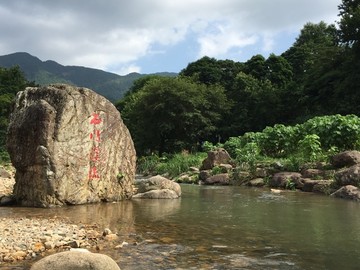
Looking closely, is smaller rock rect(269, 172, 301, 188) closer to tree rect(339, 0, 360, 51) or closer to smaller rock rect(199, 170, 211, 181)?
smaller rock rect(199, 170, 211, 181)

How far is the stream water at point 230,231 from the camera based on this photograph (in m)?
6.35

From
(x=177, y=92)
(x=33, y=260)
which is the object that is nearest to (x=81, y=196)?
(x=33, y=260)

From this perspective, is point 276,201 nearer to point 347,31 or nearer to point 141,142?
point 347,31

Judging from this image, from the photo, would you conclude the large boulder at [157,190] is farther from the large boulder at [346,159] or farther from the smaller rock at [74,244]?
the smaller rock at [74,244]

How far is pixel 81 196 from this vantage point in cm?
1227

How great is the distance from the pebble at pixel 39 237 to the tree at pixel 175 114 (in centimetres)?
2873

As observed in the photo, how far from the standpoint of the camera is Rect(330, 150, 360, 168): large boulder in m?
16.9

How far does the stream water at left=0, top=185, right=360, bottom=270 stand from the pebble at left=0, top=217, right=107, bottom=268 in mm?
648

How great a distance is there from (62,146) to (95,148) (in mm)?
1199

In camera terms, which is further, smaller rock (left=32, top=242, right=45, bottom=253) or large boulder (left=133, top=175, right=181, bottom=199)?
large boulder (left=133, top=175, right=181, bottom=199)

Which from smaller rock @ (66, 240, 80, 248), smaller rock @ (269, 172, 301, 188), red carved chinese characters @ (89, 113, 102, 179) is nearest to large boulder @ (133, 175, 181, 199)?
red carved chinese characters @ (89, 113, 102, 179)

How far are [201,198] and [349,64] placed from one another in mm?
23937

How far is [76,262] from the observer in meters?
4.82

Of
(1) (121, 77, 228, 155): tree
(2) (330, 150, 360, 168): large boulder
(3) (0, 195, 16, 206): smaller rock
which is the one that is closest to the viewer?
(3) (0, 195, 16, 206): smaller rock
